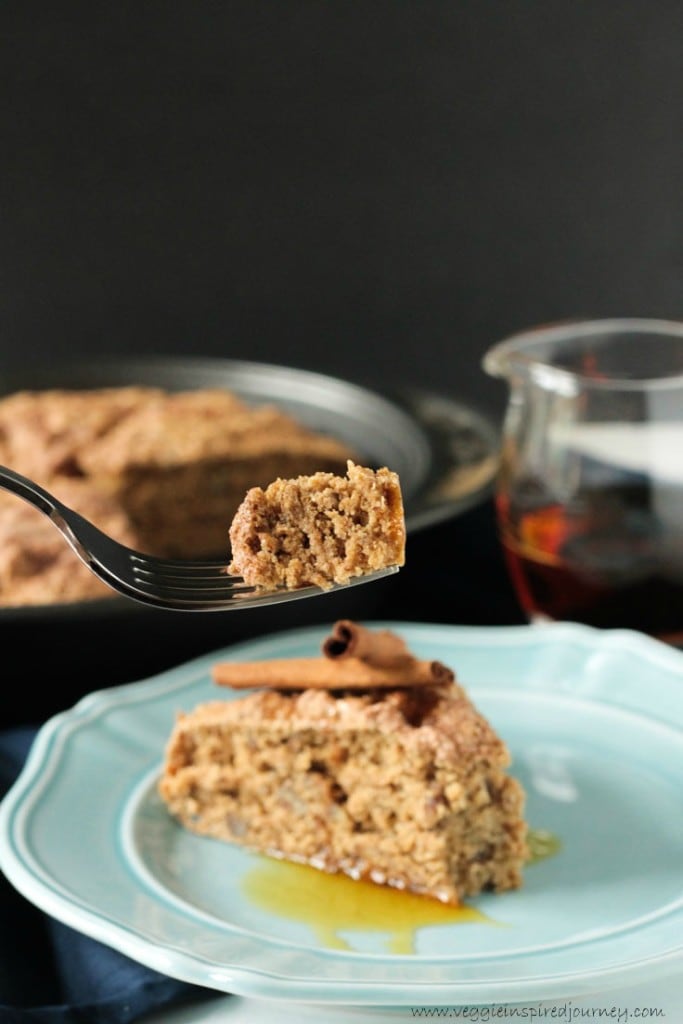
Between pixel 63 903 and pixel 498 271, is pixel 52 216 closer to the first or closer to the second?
pixel 498 271

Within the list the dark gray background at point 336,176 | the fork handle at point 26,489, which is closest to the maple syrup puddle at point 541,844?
the fork handle at point 26,489

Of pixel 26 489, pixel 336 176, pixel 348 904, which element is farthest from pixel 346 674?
pixel 336 176

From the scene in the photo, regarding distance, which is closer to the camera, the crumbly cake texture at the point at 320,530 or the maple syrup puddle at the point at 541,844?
the crumbly cake texture at the point at 320,530

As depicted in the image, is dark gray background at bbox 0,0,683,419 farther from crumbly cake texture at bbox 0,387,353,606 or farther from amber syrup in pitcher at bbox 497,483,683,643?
amber syrup in pitcher at bbox 497,483,683,643

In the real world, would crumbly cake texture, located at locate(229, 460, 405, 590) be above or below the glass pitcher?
above

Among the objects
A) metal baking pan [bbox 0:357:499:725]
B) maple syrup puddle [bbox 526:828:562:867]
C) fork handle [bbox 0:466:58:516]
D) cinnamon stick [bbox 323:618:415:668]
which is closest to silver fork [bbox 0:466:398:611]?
fork handle [bbox 0:466:58:516]

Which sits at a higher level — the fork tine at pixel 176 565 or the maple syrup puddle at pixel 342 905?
the fork tine at pixel 176 565

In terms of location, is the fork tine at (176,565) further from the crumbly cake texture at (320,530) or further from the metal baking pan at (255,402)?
the metal baking pan at (255,402)

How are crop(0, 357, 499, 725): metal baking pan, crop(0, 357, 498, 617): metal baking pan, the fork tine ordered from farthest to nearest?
1. crop(0, 357, 498, 617): metal baking pan
2. crop(0, 357, 499, 725): metal baking pan
3. the fork tine

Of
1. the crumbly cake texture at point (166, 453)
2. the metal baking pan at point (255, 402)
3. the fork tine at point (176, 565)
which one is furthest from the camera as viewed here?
the crumbly cake texture at point (166, 453)
